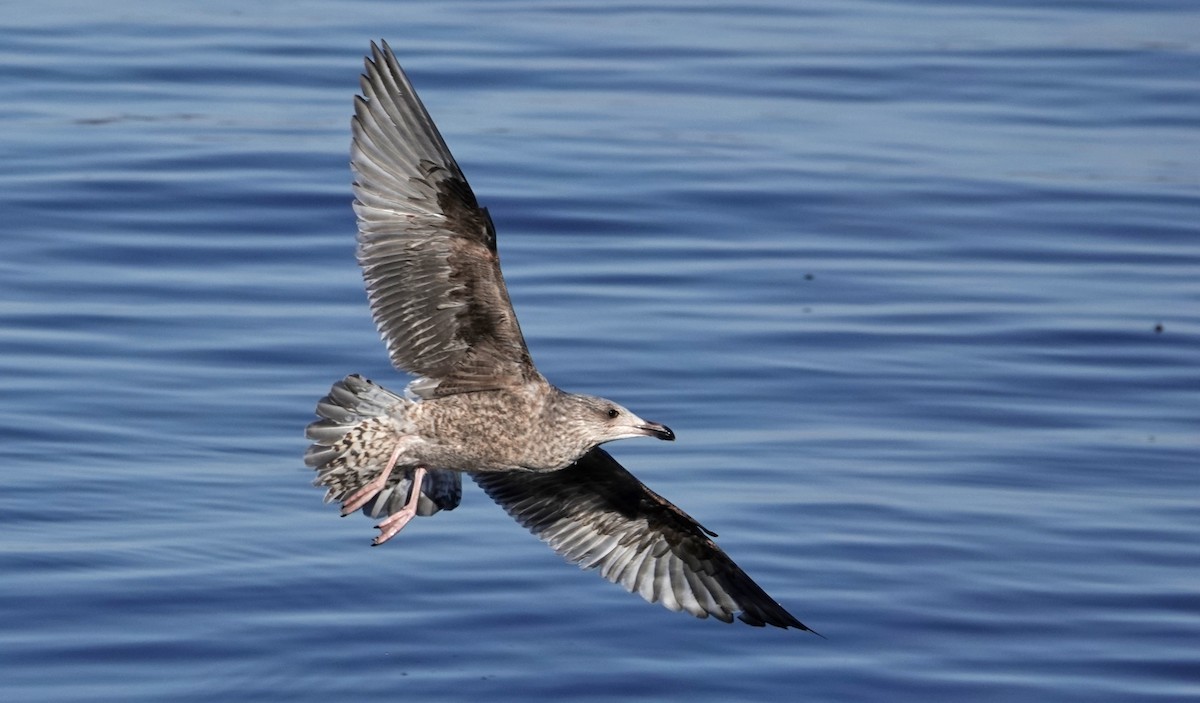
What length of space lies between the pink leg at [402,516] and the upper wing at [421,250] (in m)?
0.40

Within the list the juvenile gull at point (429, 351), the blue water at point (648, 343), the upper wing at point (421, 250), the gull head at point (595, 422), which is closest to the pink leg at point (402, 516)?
the juvenile gull at point (429, 351)

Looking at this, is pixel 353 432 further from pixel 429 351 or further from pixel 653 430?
pixel 653 430

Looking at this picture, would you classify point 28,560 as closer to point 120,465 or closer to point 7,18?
point 120,465

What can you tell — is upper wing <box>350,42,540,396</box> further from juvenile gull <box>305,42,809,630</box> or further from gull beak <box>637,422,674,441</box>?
gull beak <box>637,422,674,441</box>

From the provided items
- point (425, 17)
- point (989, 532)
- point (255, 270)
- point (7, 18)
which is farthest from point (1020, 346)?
point (7, 18)

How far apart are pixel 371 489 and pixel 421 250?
2.80 feet

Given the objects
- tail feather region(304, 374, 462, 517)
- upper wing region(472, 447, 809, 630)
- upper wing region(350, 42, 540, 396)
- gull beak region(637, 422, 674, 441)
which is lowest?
upper wing region(472, 447, 809, 630)

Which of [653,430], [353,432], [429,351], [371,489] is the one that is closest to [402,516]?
[371,489]

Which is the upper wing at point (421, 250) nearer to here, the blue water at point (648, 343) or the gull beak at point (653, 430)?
the gull beak at point (653, 430)

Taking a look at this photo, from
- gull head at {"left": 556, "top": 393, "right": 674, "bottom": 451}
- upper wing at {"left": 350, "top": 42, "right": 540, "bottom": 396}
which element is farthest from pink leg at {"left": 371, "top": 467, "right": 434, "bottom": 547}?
gull head at {"left": 556, "top": 393, "right": 674, "bottom": 451}

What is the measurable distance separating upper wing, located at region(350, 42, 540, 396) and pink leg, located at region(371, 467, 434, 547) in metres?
0.40

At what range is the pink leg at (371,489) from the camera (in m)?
7.25

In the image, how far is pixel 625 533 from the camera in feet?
27.2

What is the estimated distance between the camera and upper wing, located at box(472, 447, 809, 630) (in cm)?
805
